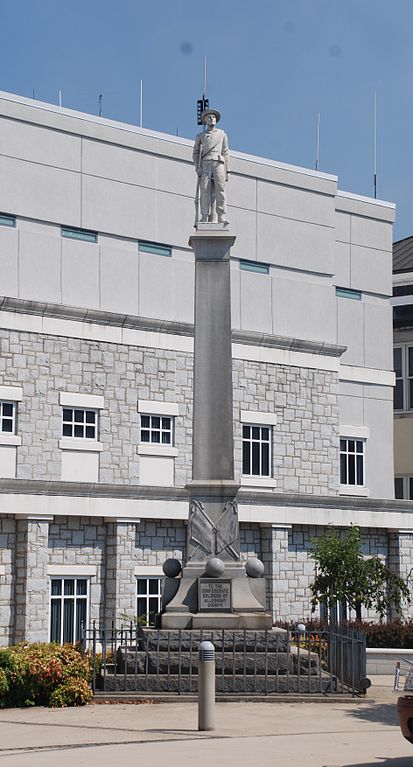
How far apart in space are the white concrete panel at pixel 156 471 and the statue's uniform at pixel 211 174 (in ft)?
Result: 39.8

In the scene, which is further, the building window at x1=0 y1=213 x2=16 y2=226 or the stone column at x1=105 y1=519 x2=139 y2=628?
the building window at x1=0 y1=213 x2=16 y2=226

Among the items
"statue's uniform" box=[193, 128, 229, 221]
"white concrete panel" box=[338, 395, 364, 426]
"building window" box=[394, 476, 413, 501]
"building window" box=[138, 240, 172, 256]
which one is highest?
"building window" box=[138, 240, 172, 256]

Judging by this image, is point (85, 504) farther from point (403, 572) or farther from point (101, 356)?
point (403, 572)

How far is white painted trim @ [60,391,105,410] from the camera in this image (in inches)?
1292

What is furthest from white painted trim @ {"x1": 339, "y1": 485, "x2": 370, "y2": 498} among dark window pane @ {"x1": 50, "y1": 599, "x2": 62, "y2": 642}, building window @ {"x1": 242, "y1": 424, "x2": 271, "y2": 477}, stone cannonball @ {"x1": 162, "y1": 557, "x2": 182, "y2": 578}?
stone cannonball @ {"x1": 162, "y1": 557, "x2": 182, "y2": 578}

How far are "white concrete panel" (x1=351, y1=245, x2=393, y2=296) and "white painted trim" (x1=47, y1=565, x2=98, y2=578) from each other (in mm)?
13495

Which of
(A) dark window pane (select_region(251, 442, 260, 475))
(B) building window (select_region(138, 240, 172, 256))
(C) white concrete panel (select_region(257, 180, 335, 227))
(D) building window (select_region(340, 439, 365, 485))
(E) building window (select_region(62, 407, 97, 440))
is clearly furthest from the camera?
(D) building window (select_region(340, 439, 365, 485))

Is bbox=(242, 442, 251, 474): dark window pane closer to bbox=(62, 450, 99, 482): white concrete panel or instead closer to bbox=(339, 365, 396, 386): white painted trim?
bbox=(62, 450, 99, 482): white concrete panel

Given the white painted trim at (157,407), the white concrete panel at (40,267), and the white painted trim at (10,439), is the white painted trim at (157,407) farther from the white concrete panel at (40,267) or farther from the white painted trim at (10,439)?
the white painted trim at (10,439)

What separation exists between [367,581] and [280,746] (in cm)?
1865

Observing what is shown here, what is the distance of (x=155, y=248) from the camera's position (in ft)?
117

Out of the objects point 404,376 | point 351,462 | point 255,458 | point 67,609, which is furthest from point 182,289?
point 404,376

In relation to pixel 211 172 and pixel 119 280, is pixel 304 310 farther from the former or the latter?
pixel 211 172

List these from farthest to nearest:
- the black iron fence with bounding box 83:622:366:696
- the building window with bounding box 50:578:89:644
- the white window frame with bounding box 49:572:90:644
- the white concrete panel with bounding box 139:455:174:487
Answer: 1. the white concrete panel with bounding box 139:455:174:487
2. the building window with bounding box 50:578:89:644
3. the white window frame with bounding box 49:572:90:644
4. the black iron fence with bounding box 83:622:366:696
